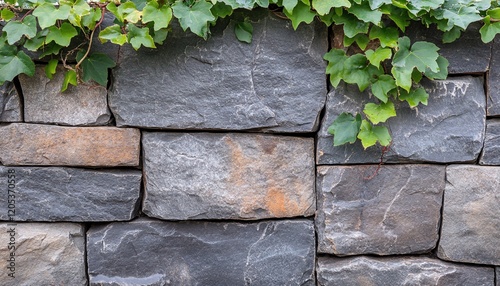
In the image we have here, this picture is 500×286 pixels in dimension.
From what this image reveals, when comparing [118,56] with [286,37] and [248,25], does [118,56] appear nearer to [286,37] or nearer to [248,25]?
[248,25]

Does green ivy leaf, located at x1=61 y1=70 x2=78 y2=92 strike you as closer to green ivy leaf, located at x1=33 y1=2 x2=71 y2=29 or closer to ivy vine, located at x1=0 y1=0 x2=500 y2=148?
ivy vine, located at x1=0 y1=0 x2=500 y2=148

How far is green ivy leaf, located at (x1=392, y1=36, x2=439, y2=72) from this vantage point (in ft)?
5.11

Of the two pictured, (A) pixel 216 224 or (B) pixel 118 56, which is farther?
(A) pixel 216 224

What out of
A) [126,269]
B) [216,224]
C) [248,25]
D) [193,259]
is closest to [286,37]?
[248,25]

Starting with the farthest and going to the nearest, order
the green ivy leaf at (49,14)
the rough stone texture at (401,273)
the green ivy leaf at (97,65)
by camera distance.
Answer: the rough stone texture at (401,273), the green ivy leaf at (97,65), the green ivy leaf at (49,14)

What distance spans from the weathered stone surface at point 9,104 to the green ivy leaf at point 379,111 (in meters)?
1.16

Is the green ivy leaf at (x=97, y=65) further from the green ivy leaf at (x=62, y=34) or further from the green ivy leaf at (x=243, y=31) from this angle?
the green ivy leaf at (x=243, y=31)

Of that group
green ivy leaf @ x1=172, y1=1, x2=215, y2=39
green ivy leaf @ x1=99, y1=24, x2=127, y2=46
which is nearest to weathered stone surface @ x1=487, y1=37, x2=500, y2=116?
green ivy leaf @ x1=172, y1=1, x2=215, y2=39

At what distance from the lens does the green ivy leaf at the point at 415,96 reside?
5.32ft

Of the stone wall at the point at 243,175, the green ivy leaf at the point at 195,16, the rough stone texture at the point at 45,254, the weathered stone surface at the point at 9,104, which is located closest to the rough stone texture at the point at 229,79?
the stone wall at the point at 243,175

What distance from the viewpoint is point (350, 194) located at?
173cm

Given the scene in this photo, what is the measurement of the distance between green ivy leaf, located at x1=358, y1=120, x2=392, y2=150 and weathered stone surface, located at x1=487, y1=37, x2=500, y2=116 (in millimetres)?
379

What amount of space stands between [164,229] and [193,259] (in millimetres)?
148

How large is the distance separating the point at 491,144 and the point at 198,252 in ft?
3.54
